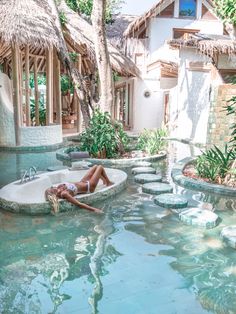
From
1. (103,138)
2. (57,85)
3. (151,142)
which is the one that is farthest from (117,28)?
(103,138)

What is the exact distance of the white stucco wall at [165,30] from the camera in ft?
64.2

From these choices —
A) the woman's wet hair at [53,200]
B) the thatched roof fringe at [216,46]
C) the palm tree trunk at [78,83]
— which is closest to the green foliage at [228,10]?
the thatched roof fringe at [216,46]

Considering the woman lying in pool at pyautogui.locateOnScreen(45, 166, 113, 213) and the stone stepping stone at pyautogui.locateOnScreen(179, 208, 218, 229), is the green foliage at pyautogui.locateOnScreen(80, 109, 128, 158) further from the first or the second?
the stone stepping stone at pyautogui.locateOnScreen(179, 208, 218, 229)

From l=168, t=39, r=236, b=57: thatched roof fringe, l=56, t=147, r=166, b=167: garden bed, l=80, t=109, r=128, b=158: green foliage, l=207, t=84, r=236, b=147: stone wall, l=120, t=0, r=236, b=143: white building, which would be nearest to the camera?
l=207, t=84, r=236, b=147: stone wall

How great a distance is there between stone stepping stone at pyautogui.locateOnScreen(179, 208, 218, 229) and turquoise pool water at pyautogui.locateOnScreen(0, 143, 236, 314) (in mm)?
114

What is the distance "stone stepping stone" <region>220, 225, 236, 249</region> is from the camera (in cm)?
461

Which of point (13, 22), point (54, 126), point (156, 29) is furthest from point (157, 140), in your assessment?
point (156, 29)

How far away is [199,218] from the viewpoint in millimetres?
5406

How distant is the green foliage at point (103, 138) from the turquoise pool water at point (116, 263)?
3.80 metres

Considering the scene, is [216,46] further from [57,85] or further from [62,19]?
[62,19]

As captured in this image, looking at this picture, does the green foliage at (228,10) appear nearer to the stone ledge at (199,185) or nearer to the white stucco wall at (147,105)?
the stone ledge at (199,185)

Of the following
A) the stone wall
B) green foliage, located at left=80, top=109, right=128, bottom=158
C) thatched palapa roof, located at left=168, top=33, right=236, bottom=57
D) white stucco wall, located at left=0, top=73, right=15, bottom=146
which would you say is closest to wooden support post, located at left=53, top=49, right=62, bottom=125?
white stucco wall, located at left=0, top=73, right=15, bottom=146

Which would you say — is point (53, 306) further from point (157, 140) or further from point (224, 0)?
point (224, 0)

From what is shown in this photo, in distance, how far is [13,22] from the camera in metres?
11.0
